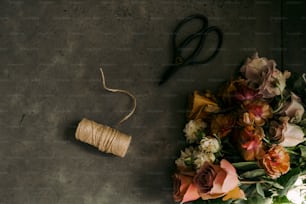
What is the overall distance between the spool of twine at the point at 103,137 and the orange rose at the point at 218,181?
1.03 ft

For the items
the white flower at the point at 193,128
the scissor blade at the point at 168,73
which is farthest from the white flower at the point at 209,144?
the scissor blade at the point at 168,73

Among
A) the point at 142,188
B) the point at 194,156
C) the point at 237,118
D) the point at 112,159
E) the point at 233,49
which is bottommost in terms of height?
the point at 142,188

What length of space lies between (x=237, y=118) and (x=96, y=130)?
1.64 ft

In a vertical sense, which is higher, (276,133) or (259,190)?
(276,133)

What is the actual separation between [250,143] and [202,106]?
0.29 m

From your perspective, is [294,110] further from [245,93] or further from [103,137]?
[103,137]

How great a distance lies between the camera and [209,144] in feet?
4.47

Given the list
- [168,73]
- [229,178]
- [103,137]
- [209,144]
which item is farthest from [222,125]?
[103,137]

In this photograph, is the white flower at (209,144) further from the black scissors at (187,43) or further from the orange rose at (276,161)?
the black scissors at (187,43)

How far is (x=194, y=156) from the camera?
4.59 ft

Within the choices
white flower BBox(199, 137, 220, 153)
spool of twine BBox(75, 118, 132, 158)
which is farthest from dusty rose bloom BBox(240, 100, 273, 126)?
spool of twine BBox(75, 118, 132, 158)

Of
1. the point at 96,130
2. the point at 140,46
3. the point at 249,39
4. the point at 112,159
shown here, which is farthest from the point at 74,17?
the point at 249,39

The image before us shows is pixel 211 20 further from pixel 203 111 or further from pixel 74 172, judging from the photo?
pixel 74 172

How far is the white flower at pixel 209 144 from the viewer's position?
1362 millimetres
